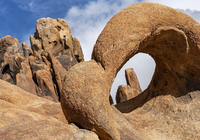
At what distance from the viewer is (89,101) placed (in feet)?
9.02

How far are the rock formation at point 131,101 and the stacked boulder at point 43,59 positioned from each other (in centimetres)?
705

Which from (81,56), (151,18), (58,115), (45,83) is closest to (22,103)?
(58,115)

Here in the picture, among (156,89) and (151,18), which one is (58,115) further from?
(151,18)

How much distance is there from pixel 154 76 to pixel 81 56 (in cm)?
1762

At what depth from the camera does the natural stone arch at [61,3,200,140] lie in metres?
2.81

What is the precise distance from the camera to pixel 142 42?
344cm

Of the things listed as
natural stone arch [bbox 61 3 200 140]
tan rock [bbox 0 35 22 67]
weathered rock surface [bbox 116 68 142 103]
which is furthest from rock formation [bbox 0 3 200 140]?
tan rock [bbox 0 35 22 67]

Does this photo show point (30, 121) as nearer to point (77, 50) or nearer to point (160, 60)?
point (160, 60)

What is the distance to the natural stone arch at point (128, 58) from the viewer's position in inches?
111

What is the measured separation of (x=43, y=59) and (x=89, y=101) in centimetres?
1289

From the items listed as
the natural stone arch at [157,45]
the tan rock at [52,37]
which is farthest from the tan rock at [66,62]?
the natural stone arch at [157,45]

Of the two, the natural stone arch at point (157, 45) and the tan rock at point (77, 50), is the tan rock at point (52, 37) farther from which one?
the natural stone arch at point (157, 45)

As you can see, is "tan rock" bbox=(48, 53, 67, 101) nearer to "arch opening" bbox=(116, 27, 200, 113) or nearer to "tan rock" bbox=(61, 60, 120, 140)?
"arch opening" bbox=(116, 27, 200, 113)

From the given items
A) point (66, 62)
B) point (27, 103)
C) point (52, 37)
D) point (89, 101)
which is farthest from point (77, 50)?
point (89, 101)
